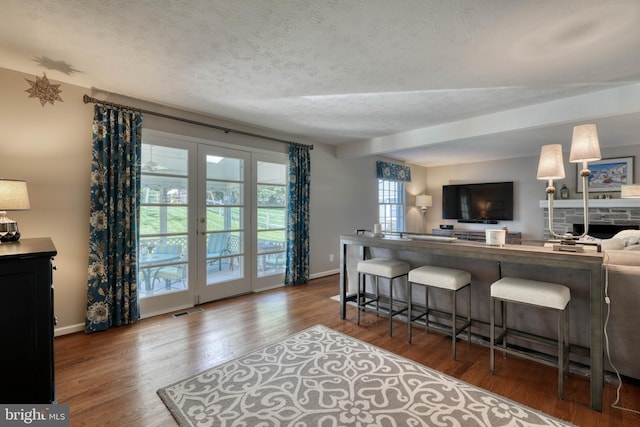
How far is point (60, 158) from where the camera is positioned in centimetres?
273

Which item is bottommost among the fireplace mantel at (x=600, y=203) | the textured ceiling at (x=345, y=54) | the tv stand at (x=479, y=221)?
the tv stand at (x=479, y=221)

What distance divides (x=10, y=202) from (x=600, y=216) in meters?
7.63

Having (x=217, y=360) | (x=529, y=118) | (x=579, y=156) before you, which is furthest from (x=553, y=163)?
(x=217, y=360)

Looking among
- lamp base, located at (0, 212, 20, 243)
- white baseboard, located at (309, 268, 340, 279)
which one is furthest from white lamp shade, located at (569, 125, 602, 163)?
lamp base, located at (0, 212, 20, 243)

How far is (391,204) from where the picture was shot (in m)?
6.60

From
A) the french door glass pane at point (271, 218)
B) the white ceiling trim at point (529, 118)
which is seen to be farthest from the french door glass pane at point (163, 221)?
the white ceiling trim at point (529, 118)

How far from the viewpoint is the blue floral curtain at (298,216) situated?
4.48m

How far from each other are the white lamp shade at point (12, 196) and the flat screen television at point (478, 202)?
7103 millimetres

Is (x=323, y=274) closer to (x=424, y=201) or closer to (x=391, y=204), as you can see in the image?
(x=391, y=204)

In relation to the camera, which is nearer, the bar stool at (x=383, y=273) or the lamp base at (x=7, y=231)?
the lamp base at (x=7, y=231)

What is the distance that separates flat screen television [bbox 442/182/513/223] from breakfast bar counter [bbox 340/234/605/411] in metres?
4.25

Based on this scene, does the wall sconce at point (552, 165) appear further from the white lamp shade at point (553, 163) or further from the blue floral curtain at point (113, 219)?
the blue floral curtain at point (113, 219)

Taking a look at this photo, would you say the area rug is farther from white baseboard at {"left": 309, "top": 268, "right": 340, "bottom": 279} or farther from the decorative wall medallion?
the decorative wall medallion

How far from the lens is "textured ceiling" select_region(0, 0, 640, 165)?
173cm
